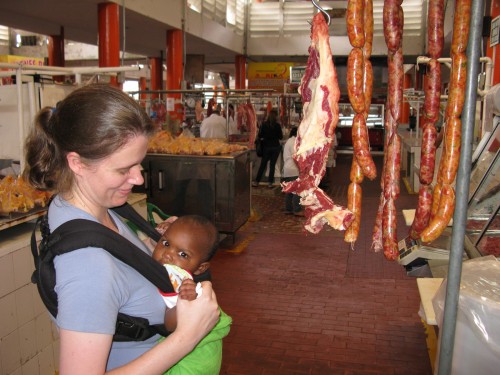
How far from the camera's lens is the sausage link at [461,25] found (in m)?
1.46

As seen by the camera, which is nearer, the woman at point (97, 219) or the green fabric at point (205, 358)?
the woman at point (97, 219)

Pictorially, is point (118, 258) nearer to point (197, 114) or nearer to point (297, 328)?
point (297, 328)

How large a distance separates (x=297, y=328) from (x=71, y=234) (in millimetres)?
3387

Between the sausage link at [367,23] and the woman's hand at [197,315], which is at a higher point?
the sausage link at [367,23]

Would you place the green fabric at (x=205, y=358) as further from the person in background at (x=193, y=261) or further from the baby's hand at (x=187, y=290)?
the baby's hand at (x=187, y=290)

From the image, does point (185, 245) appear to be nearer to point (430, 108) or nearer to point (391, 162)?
point (391, 162)

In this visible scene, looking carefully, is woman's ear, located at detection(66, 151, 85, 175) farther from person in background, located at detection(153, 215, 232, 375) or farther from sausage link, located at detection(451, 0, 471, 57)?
sausage link, located at detection(451, 0, 471, 57)

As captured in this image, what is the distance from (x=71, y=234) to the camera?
4.12 ft

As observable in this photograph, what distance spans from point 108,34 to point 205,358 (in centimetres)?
812

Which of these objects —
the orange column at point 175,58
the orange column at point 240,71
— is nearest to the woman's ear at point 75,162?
the orange column at point 175,58

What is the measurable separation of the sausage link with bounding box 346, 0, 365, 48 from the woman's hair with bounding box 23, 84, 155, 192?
74 cm

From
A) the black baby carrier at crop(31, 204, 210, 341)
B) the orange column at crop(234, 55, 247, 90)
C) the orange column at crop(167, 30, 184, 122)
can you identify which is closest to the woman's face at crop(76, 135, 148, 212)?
the black baby carrier at crop(31, 204, 210, 341)

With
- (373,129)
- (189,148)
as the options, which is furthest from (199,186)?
(373,129)

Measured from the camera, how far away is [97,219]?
4.73 ft
